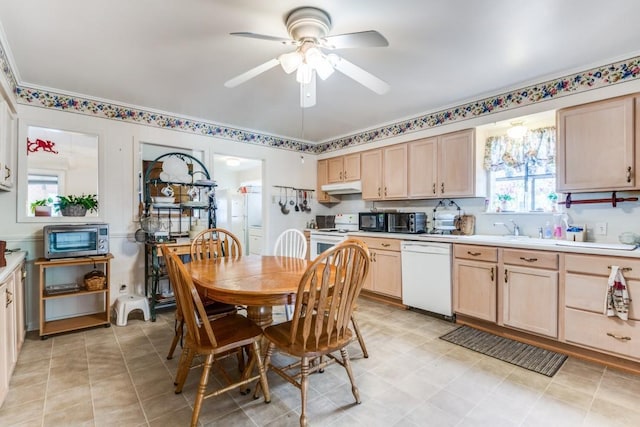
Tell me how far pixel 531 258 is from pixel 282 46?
2.61m

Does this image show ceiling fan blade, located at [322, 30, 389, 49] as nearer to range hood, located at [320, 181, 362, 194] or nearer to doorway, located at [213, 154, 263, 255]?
range hood, located at [320, 181, 362, 194]

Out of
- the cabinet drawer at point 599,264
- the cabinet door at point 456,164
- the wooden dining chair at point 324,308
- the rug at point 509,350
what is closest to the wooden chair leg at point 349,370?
the wooden dining chair at point 324,308

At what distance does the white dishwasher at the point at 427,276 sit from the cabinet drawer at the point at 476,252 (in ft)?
0.31

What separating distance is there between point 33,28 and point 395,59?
2502 millimetres

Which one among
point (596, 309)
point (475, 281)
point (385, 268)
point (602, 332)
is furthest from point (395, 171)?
point (602, 332)

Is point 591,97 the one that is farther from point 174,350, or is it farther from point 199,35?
point 174,350

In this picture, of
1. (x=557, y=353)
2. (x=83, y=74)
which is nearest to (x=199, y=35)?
(x=83, y=74)

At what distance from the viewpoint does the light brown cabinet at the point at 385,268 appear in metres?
3.66

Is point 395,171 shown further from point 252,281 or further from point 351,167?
point 252,281

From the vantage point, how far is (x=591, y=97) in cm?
256

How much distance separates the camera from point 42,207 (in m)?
3.08

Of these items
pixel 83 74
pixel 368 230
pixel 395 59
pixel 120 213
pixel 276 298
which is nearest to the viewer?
pixel 276 298

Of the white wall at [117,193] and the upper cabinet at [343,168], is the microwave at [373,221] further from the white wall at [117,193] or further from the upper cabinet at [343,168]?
the white wall at [117,193]

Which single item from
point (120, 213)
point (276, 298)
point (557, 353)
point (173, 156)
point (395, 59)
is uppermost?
point (395, 59)
